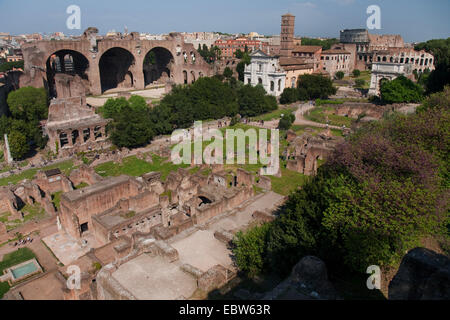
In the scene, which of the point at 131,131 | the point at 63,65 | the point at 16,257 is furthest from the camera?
the point at 63,65

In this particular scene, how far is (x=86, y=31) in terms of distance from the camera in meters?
61.6

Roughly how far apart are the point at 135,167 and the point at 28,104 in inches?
825

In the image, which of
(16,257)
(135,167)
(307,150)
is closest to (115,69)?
(135,167)

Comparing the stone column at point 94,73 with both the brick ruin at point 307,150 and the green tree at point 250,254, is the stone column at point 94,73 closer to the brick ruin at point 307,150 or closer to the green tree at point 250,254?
the brick ruin at point 307,150

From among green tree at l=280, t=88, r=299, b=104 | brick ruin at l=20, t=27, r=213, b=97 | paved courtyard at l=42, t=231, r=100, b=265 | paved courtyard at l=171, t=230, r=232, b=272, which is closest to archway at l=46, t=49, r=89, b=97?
brick ruin at l=20, t=27, r=213, b=97

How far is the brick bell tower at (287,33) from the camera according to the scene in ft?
250

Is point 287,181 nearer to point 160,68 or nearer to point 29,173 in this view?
point 29,173

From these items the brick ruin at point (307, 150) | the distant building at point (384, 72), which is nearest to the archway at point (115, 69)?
the brick ruin at point (307, 150)

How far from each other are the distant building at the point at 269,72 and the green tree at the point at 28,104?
119ft

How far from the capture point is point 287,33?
7775cm

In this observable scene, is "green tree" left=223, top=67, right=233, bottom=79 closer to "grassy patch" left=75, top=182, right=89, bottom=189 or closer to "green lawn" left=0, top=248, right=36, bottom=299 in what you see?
"grassy patch" left=75, top=182, right=89, bottom=189
